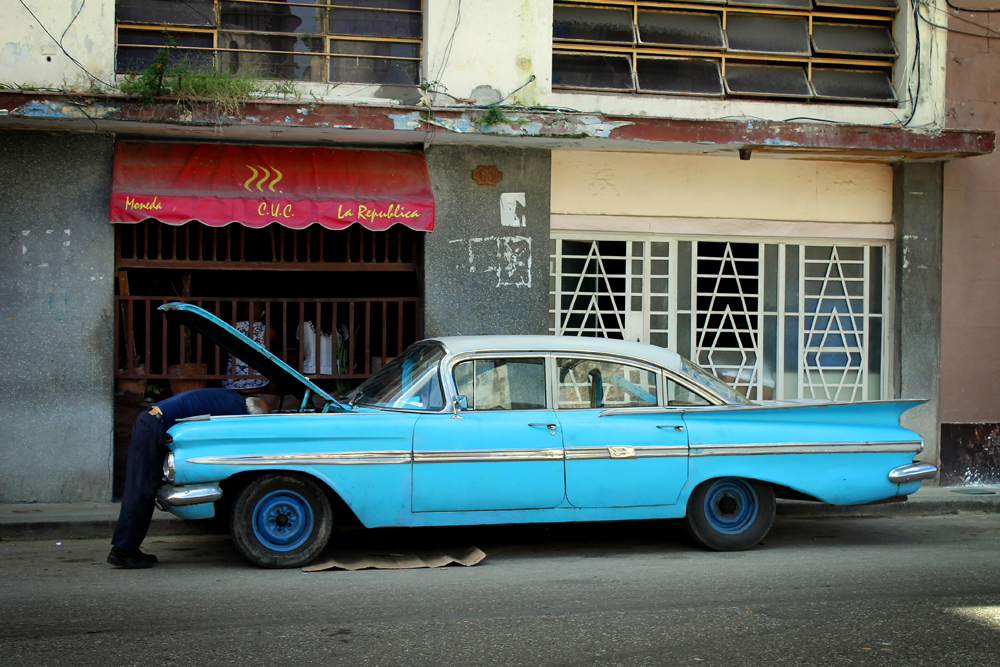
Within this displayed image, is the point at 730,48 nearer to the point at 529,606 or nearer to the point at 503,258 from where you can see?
the point at 503,258

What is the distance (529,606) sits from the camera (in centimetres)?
472

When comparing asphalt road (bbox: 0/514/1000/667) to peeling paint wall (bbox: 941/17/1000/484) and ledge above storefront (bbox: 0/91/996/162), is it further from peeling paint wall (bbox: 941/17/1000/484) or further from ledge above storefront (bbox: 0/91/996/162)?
ledge above storefront (bbox: 0/91/996/162)

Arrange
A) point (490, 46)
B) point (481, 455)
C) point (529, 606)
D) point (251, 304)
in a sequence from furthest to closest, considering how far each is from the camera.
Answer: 1. point (490, 46)
2. point (251, 304)
3. point (481, 455)
4. point (529, 606)

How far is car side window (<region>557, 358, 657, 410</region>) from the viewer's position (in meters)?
5.96

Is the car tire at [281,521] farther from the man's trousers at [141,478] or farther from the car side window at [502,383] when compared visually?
the car side window at [502,383]

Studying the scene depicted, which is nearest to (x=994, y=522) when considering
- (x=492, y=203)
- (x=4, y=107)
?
(x=492, y=203)

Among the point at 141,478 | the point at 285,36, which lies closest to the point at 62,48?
the point at 285,36

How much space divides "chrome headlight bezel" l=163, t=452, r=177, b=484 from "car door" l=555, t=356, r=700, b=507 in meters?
2.47

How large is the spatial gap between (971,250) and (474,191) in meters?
5.30

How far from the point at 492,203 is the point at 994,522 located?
5362 mm

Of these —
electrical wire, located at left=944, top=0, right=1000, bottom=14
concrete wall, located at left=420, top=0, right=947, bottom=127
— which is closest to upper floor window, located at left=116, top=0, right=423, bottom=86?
concrete wall, located at left=420, top=0, right=947, bottom=127

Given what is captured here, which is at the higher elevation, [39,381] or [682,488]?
[39,381]

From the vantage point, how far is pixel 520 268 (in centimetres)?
874

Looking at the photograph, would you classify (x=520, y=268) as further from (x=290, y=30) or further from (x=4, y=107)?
(x=4, y=107)
